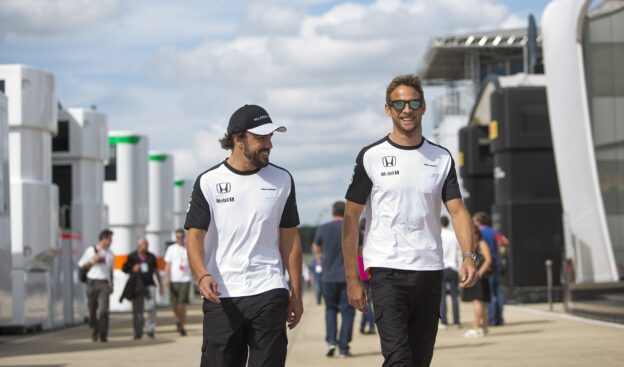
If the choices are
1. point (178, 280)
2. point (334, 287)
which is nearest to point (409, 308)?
point (334, 287)

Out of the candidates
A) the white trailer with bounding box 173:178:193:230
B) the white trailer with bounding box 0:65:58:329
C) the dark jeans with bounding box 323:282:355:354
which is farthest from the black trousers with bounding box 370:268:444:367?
the white trailer with bounding box 173:178:193:230

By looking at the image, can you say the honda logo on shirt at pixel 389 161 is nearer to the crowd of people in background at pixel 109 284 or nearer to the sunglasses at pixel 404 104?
the sunglasses at pixel 404 104

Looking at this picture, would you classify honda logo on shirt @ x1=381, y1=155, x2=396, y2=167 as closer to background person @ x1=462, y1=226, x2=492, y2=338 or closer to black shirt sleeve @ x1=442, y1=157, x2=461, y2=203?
black shirt sleeve @ x1=442, y1=157, x2=461, y2=203

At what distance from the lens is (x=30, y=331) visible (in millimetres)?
23016

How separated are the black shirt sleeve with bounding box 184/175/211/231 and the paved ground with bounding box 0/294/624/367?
22.4 ft

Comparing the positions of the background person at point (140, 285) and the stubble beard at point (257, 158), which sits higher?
the stubble beard at point (257, 158)

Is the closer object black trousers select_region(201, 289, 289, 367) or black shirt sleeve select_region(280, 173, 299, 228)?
black trousers select_region(201, 289, 289, 367)

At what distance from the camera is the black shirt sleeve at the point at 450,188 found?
7422 mm

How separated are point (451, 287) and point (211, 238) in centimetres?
1387

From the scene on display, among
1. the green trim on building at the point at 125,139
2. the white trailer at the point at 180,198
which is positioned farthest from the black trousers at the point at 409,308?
the white trailer at the point at 180,198

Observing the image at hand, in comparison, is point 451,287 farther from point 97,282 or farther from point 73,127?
point 73,127

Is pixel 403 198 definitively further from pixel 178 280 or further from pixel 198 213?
pixel 178 280

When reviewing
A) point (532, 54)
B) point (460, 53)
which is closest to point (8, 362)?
point (532, 54)

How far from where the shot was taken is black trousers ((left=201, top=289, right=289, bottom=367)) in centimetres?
678
